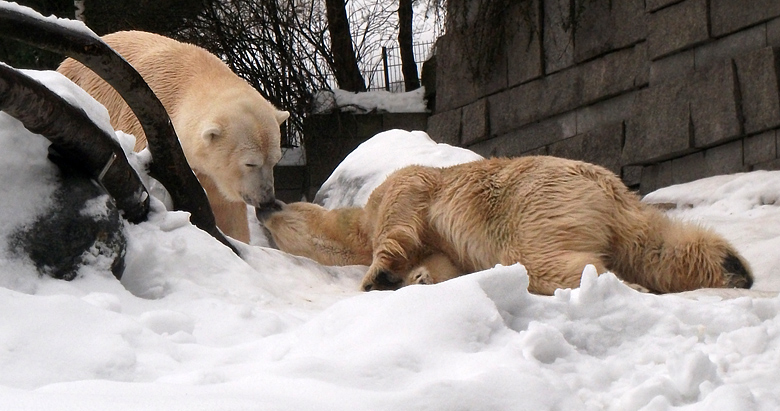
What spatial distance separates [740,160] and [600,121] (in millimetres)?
1828

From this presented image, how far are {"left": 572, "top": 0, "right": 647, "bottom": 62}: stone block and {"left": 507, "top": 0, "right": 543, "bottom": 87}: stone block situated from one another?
0.58m

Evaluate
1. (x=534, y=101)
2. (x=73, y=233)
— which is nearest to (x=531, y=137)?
(x=534, y=101)

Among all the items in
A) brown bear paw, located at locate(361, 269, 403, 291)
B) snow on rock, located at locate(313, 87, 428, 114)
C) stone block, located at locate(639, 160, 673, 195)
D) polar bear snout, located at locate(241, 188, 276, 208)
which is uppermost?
snow on rock, located at locate(313, 87, 428, 114)

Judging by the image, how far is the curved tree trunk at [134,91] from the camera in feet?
9.43

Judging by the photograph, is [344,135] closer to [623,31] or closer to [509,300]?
[623,31]

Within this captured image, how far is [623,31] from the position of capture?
8445mm

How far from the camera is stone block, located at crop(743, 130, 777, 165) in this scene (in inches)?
274

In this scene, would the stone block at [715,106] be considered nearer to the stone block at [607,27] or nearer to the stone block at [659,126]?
the stone block at [659,126]

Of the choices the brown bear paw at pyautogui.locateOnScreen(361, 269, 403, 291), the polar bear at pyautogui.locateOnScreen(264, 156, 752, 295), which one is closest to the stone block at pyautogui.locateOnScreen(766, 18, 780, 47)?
the polar bear at pyautogui.locateOnScreen(264, 156, 752, 295)

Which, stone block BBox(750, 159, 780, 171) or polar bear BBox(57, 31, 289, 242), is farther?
stone block BBox(750, 159, 780, 171)

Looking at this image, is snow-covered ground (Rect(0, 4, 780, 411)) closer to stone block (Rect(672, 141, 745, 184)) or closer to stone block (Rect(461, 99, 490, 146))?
stone block (Rect(672, 141, 745, 184))

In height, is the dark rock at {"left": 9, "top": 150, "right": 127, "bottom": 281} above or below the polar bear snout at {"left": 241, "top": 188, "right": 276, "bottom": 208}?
above

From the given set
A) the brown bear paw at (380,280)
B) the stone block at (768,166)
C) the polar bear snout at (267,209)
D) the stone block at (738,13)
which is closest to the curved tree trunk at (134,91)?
the brown bear paw at (380,280)

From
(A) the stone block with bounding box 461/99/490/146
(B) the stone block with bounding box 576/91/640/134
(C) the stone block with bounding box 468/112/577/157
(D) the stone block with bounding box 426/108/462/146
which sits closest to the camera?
(B) the stone block with bounding box 576/91/640/134
